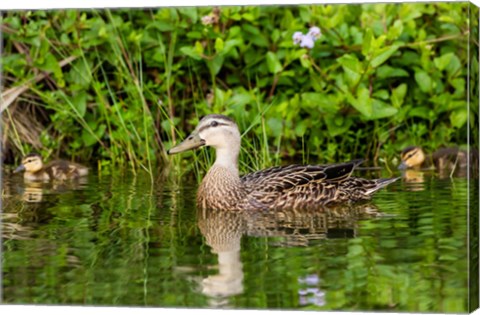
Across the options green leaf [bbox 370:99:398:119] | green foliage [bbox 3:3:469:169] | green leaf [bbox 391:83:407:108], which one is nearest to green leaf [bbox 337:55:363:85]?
green foliage [bbox 3:3:469:169]

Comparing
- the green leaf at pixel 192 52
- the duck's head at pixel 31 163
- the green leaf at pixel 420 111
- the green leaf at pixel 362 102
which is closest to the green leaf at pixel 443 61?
the green leaf at pixel 420 111

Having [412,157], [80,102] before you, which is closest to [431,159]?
[412,157]

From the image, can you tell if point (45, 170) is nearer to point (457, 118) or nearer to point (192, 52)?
point (192, 52)

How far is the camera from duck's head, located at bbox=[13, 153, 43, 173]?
351 inches

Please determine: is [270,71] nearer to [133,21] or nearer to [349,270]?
[133,21]

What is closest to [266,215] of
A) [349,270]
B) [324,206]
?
[324,206]

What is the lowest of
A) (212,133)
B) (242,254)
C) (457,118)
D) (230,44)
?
(242,254)

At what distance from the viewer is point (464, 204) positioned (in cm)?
669

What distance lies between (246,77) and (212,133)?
1770 millimetres

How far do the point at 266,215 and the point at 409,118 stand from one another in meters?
2.04

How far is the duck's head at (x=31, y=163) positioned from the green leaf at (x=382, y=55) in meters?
2.32

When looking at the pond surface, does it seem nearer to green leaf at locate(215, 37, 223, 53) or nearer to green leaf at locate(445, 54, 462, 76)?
green leaf at locate(445, 54, 462, 76)

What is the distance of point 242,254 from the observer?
6039mm

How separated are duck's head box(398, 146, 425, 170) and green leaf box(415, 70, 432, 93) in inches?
15.5
